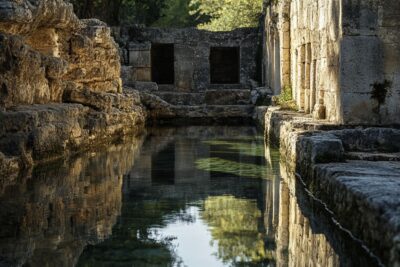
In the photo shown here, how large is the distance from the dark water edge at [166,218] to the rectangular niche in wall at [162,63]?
2293cm

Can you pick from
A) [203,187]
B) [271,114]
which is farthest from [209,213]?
[271,114]

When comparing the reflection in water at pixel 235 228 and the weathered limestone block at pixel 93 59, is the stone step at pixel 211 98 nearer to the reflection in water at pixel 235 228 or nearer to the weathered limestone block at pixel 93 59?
the weathered limestone block at pixel 93 59

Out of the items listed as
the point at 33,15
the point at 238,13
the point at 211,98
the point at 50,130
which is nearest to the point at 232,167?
the point at 50,130

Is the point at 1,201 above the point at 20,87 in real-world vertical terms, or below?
below

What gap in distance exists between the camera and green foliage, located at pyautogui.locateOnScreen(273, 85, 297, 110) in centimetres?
1578

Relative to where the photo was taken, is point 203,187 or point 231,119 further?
point 231,119

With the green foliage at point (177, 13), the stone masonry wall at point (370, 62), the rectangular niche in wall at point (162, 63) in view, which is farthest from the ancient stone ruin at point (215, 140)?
the green foliage at point (177, 13)

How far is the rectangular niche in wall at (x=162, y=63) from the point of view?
3372cm

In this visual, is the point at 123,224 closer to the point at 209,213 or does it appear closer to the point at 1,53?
the point at 209,213

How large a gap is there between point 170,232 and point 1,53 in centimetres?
482

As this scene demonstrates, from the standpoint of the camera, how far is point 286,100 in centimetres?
1662

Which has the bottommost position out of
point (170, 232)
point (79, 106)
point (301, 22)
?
point (170, 232)

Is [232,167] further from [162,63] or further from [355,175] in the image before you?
[162,63]

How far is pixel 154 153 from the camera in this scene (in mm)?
12539
